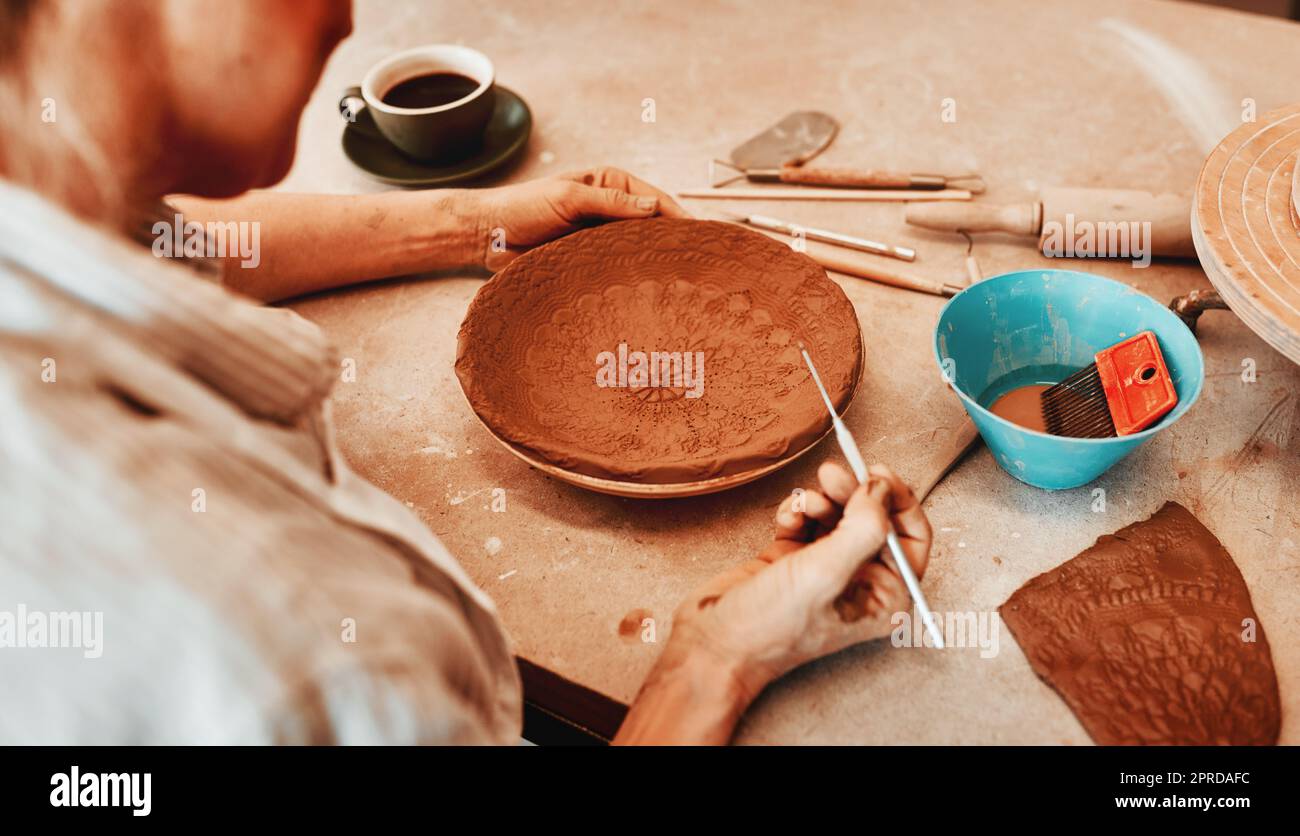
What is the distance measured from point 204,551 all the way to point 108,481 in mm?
82

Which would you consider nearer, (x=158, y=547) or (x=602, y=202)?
(x=158, y=547)

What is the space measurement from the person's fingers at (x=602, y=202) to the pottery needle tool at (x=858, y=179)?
12.4 inches

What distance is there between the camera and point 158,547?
2.19 feet

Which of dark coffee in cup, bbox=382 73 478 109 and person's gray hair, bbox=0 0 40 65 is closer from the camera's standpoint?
person's gray hair, bbox=0 0 40 65

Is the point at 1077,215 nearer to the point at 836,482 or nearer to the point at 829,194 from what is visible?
the point at 829,194

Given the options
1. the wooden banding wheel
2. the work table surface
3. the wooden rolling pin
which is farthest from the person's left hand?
the wooden banding wheel

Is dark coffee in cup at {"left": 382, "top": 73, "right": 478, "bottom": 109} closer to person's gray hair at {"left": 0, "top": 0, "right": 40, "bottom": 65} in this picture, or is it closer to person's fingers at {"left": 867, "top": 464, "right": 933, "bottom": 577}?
person's gray hair at {"left": 0, "top": 0, "right": 40, "bottom": 65}

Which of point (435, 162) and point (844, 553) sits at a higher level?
point (435, 162)

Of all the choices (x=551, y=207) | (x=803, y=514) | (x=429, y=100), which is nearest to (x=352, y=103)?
(x=429, y=100)

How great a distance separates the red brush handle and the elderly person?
1.07 feet

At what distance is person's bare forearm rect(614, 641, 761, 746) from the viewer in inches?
39.1

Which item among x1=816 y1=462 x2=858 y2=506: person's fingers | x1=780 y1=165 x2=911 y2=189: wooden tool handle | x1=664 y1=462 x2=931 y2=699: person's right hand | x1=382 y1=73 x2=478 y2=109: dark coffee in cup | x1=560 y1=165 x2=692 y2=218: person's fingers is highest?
x1=382 y1=73 x2=478 y2=109: dark coffee in cup

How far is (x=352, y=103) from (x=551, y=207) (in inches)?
20.3
